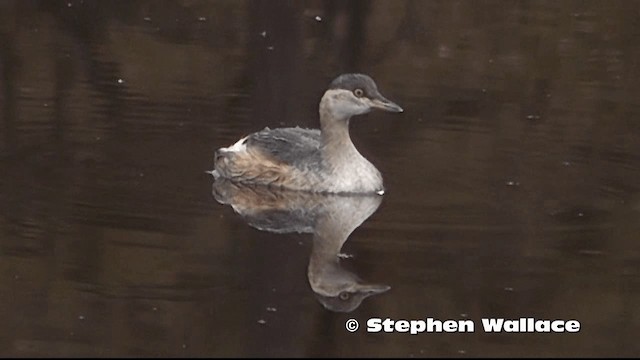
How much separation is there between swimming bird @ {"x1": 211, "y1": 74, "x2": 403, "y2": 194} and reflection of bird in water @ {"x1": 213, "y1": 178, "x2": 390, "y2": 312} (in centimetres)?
9

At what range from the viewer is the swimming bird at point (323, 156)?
40.5ft

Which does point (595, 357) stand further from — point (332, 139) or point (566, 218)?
Answer: point (332, 139)

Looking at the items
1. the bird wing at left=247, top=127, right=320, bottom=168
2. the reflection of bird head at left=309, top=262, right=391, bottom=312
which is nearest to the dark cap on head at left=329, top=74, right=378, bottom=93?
the bird wing at left=247, top=127, right=320, bottom=168

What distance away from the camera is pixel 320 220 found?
38.2 ft

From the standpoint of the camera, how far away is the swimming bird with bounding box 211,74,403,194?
40.5 feet

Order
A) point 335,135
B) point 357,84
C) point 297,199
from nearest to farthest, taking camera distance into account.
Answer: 1. point 297,199
2. point 357,84
3. point 335,135

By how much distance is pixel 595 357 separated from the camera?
9.30 meters

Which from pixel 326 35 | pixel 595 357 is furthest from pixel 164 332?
pixel 326 35

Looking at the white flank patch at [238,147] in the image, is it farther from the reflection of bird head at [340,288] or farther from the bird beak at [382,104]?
the reflection of bird head at [340,288]

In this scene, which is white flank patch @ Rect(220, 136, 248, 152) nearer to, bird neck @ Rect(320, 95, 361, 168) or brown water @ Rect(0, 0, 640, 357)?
brown water @ Rect(0, 0, 640, 357)

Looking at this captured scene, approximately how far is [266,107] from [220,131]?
113 cm

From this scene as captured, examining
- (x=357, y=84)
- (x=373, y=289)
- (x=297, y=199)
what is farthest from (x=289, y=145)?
(x=373, y=289)

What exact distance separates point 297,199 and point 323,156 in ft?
1.37

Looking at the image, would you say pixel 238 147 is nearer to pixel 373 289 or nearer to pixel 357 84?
pixel 357 84
